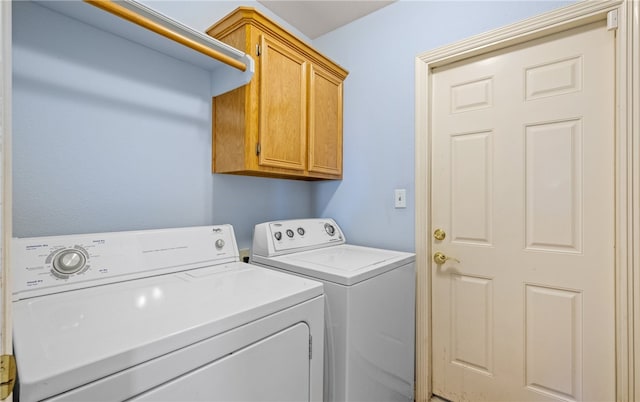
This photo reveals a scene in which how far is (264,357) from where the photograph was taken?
904 mm

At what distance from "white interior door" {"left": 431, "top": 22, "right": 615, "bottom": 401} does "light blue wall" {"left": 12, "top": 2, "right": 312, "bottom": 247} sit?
4.84 ft

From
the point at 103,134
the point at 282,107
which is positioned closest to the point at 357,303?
the point at 282,107

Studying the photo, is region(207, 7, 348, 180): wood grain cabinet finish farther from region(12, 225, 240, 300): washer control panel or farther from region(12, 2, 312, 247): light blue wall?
region(12, 225, 240, 300): washer control panel

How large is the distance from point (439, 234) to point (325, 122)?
106 cm

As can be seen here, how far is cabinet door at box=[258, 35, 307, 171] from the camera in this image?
1.56 meters

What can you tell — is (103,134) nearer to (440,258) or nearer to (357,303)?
(357,303)

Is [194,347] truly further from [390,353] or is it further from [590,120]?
[590,120]

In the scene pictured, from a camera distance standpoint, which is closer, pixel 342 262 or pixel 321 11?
pixel 342 262

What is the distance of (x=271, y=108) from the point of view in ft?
5.25

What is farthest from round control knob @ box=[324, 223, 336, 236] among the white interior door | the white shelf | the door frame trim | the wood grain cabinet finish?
the door frame trim

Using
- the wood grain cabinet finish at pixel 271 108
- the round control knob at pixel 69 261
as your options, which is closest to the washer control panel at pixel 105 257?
the round control knob at pixel 69 261

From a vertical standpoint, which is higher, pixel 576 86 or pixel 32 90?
pixel 576 86

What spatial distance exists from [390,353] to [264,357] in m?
0.88

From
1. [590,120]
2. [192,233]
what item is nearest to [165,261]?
[192,233]
